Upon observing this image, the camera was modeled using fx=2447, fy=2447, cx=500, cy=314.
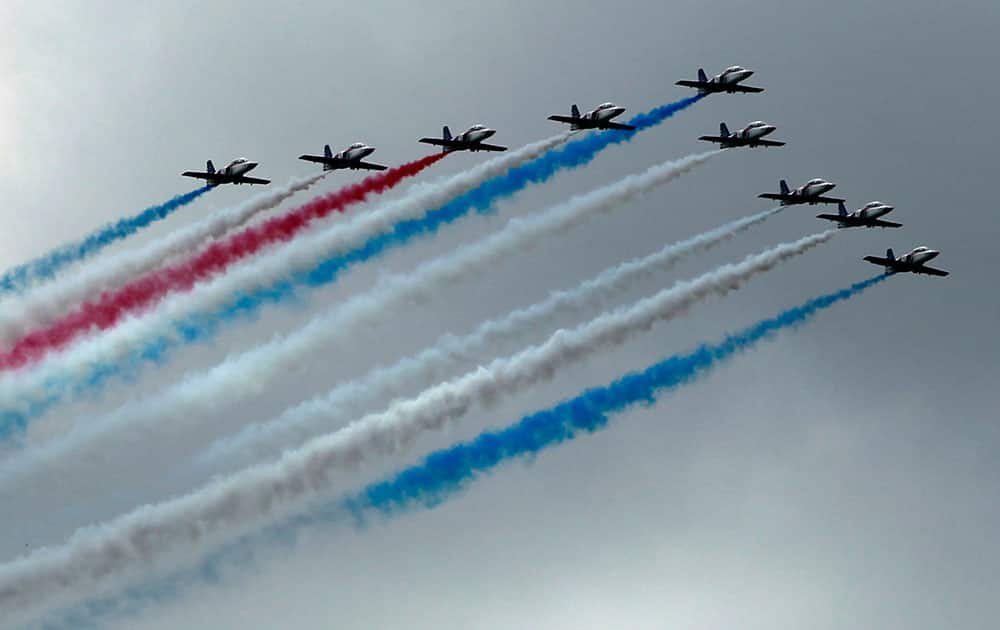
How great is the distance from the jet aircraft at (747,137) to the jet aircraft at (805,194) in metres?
2.39

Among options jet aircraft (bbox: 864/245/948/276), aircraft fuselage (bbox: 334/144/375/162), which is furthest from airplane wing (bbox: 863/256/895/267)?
aircraft fuselage (bbox: 334/144/375/162)

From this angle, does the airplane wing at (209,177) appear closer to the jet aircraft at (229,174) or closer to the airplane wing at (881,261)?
the jet aircraft at (229,174)

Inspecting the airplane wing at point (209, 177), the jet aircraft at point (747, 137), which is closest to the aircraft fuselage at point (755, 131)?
the jet aircraft at point (747, 137)

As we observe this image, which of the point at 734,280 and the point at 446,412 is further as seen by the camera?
the point at 734,280

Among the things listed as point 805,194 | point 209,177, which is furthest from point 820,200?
point 209,177

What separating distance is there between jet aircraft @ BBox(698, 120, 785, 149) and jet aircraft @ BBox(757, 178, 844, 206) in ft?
7.83

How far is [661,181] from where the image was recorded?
396 feet

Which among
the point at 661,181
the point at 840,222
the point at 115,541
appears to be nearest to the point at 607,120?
the point at 661,181

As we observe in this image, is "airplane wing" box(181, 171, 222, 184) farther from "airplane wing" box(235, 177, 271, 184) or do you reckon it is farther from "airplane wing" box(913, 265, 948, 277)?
"airplane wing" box(913, 265, 948, 277)

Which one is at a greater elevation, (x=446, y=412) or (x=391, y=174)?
(x=391, y=174)

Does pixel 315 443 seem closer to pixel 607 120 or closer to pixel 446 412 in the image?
pixel 446 412

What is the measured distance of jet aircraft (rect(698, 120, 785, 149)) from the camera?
409 feet

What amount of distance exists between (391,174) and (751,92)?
64.0 ft

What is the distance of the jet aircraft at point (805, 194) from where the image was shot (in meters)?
124
